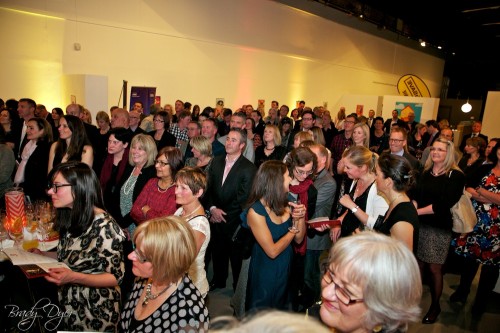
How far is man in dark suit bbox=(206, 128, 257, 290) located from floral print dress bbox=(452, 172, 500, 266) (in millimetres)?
Answer: 2464

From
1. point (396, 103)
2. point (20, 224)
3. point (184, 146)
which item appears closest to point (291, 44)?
point (396, 103)

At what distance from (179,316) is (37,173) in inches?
136

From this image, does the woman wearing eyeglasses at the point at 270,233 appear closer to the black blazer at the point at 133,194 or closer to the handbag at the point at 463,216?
the black blazer at the point at 133,194

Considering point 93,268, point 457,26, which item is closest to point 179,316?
point 93,268

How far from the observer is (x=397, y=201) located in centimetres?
239

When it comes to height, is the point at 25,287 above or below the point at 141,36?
below

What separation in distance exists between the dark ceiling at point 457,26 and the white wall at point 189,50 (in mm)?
2176

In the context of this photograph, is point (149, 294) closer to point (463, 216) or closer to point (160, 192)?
point (160, 192)

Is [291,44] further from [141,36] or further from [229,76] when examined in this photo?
[141,36]

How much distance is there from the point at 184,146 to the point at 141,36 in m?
5.78

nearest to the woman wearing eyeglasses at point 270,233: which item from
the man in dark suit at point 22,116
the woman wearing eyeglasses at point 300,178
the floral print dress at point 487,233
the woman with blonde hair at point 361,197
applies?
the woman wearing eyeglasses at point 300,178

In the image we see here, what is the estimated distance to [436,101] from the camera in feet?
44.9

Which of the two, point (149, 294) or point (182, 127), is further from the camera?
point (182, 127)

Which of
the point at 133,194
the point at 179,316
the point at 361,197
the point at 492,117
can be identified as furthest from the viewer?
the point at 492,117
